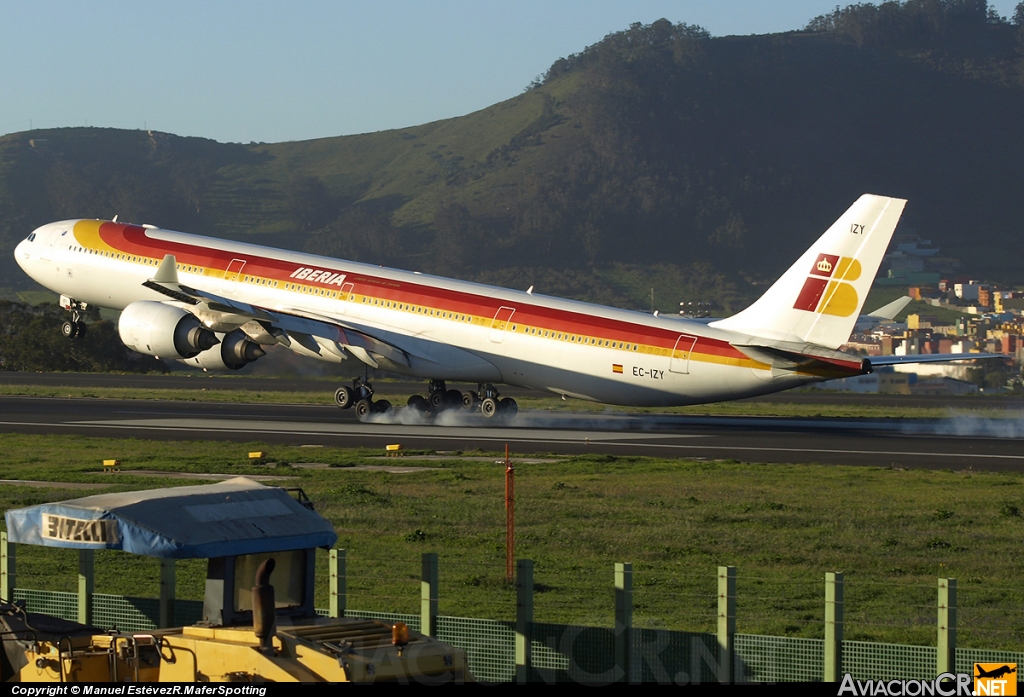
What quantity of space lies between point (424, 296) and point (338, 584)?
36648 millimetres

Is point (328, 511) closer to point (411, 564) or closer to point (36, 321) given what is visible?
point (411, 564)

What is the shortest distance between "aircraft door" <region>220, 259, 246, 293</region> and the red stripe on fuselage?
212 mm

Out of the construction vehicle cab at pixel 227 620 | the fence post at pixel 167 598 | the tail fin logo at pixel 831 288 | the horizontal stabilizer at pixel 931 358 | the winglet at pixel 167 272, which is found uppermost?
the winglet at pixel 167 272

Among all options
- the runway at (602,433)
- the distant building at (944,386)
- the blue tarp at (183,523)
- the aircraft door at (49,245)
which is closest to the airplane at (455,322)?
the aircraft door at (49,245)

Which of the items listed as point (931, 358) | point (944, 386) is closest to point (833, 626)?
point (931, 358)

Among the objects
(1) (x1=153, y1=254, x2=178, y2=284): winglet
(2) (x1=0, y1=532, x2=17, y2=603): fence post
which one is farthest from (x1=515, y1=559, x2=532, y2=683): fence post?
(1) (x1=153, y1=254, x2=178, y2=284): winglet

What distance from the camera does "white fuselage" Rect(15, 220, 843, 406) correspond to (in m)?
45.8

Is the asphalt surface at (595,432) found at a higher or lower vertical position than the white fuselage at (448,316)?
lower

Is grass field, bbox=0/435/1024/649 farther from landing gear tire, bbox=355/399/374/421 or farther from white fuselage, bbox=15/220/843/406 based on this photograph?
landing gear tire, bbox=355/399/374/421

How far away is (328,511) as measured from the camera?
28922 millimetres

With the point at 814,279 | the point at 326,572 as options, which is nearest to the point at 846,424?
the point at 814,279

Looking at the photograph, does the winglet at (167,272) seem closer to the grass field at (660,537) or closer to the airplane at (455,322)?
the airplane at (455,322)

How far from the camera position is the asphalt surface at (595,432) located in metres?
41.9

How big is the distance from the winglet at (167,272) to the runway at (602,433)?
18.5ft
